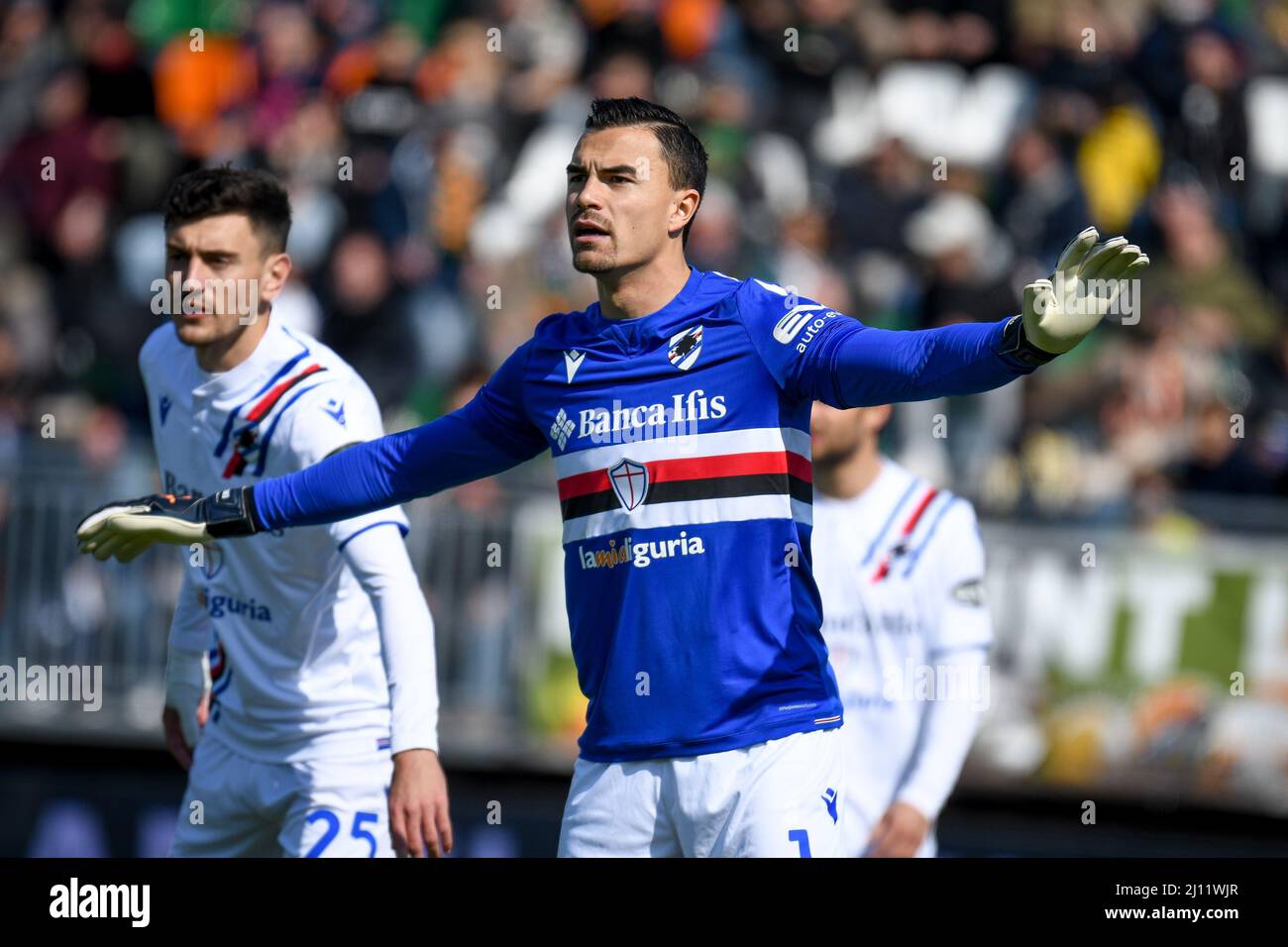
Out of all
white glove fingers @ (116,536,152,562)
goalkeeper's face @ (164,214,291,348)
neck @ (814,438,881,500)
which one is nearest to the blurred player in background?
white glove fingers @ (116,536,152,562)

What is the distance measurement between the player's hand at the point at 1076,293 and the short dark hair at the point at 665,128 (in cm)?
134

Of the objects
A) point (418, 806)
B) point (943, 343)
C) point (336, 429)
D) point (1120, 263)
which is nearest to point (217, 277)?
point (336, 429)

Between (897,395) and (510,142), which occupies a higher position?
(510,142)

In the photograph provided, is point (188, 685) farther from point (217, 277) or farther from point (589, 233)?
point (589, 233)

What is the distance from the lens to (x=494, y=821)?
11516 millimetres

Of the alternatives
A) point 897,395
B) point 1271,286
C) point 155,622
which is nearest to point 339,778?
point 897,395

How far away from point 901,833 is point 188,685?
2.80 meters

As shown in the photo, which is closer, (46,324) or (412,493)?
(412,493)

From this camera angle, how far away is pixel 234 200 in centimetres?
702

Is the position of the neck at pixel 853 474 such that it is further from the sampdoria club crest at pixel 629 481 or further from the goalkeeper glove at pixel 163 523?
the goalkeeper glove at pixel 163 523

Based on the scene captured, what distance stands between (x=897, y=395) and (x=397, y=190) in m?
9.61

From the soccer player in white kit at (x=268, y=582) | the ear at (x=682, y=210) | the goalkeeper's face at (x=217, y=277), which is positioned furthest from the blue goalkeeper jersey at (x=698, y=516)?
the goalkeeper's face at (x=217, y=277)

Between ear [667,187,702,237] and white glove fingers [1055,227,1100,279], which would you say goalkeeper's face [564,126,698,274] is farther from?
white glove fingers [1055,227,1100,279]
